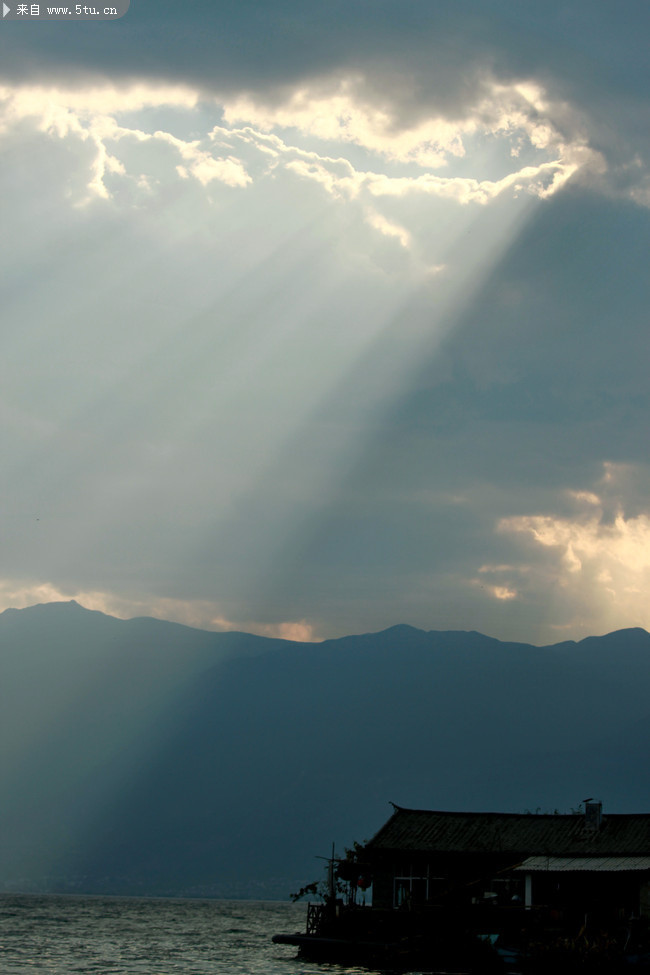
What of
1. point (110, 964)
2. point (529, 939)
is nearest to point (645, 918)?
point (529, 939)

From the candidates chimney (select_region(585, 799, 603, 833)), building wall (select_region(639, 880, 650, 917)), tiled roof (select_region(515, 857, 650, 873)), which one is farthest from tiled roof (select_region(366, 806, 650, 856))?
building wall (select_region(639, 880, 650, 917))

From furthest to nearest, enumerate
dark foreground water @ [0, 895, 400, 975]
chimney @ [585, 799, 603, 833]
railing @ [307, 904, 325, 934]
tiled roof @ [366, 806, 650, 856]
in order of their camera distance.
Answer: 1. railing @ [307, 904, 325, 934]
2. chimney @ [585, 799, 603, 833]
3. dark foreground water @ [0, 895, 400, 975]
4. tiled roof @ [366, 806, 650, 856]

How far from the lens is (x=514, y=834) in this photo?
204 ft

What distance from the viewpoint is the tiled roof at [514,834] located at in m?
58.9

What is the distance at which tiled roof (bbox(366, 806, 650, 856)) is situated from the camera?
58.9m

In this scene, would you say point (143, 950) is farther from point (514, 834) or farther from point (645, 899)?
point (645, 899)

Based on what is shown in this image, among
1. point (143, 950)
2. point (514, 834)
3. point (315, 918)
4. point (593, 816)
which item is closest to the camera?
point (593, 816)

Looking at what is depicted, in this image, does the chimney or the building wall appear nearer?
the building wall

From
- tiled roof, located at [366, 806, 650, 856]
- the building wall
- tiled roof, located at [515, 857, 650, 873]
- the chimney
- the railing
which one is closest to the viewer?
the building wall

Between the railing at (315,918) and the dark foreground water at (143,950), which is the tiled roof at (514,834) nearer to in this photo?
the railing at (315,918)

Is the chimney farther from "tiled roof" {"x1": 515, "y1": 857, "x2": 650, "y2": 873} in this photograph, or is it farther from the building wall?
the building wall

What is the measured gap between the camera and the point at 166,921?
128 m

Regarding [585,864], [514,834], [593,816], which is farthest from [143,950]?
[585,864]

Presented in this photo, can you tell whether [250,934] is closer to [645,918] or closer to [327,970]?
[327,970]
